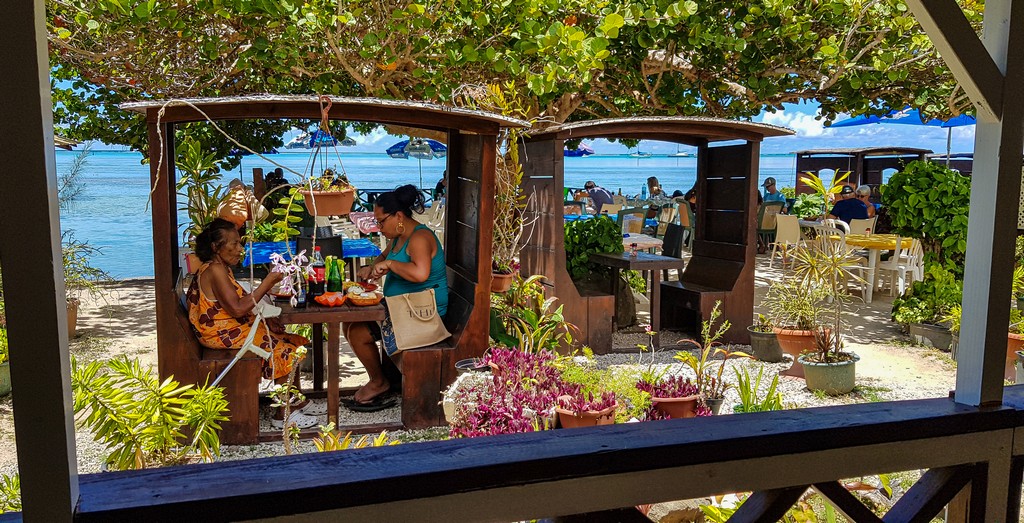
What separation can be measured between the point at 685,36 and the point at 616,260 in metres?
2.24

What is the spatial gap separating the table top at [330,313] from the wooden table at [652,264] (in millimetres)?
3122

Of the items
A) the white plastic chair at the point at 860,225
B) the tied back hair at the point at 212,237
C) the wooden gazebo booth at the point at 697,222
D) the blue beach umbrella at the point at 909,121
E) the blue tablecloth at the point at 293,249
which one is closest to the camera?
the tied back hair at the point at 212,237

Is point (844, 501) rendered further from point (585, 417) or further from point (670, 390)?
point (670, 390)

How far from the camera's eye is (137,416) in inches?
126

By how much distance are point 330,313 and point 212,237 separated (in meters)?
0.84

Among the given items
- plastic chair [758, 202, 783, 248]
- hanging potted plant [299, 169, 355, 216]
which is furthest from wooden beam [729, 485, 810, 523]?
plastic chair [758, 202, 783, 248]

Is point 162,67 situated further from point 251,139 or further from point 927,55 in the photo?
point 927,55

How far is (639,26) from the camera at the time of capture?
7.92m

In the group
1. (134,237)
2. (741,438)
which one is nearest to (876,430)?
(741,438)

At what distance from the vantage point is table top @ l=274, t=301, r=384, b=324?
16.8ft

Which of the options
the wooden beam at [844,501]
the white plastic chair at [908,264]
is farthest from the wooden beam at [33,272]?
the white plastic chair at [908,264]

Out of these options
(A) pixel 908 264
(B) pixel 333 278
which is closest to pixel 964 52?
(B) pixel 333 278

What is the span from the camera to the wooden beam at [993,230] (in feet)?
5.86

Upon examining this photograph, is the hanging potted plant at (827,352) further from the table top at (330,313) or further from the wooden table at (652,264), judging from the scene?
the table top at (330,313)
